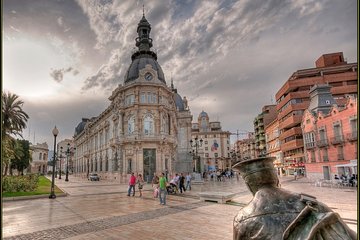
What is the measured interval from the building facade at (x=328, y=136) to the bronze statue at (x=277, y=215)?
2415 centimetres

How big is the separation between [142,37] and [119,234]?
3915cm

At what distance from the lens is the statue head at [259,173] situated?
208 centimetres

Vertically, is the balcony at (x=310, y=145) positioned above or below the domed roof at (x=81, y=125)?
below

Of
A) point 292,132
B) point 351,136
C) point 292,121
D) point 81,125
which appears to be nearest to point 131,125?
point 351,136

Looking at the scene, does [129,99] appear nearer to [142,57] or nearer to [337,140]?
[142,57]

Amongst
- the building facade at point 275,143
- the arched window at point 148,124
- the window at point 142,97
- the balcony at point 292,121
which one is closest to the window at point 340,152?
the balcony at point 292,121

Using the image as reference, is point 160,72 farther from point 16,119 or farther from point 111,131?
point 16,119

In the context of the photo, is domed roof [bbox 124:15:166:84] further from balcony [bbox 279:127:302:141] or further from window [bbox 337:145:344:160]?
window [bbox 337:145:344:160]

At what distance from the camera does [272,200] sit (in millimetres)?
1884

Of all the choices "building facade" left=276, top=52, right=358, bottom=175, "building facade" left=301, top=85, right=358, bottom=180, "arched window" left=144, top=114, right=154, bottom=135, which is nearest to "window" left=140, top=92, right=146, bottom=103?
"arched window" left=144, top=114, right=154, bottom=135

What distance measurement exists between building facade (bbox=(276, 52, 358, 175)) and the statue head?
44.5 m

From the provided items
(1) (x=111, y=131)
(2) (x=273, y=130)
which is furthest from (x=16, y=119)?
(2) (x=273, y=130)

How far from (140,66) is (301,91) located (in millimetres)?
29721

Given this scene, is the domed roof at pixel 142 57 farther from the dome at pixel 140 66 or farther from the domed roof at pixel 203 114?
the domed roof at pixel 203 114
